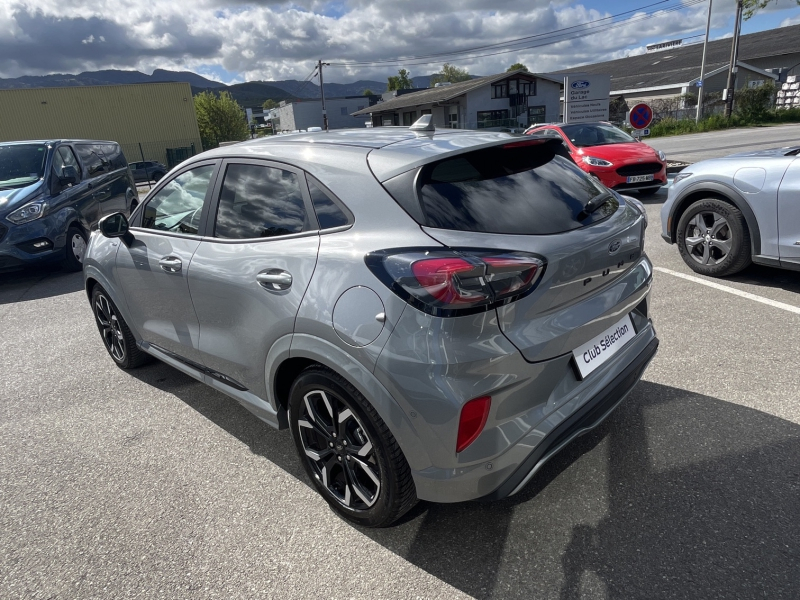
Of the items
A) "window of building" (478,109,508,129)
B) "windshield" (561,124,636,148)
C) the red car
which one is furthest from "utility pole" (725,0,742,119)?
the red car

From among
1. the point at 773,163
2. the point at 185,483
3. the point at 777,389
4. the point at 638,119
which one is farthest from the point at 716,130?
the point at 185,483

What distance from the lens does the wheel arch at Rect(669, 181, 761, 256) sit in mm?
4965

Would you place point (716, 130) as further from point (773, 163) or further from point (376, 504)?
point (376, 504)

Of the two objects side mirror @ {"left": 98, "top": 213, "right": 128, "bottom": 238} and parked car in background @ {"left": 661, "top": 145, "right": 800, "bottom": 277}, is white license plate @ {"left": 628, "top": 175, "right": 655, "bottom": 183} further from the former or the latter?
side mirror @ {"left": 98, "top": 213, "right": 128, "bottom": 238}

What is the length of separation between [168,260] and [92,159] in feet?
24.7

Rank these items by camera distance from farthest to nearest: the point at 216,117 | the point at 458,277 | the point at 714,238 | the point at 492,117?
the point at 216,117 → the point at 492,117 → the point at 714,238 → the point at 458,277

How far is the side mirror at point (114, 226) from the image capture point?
140 inches

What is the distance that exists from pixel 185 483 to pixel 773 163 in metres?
5.19

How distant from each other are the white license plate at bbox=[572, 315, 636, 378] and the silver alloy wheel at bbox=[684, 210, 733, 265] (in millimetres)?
3425

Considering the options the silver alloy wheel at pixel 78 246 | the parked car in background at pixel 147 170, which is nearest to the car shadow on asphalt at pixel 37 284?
the silver alloy wheel at pixel 78 246

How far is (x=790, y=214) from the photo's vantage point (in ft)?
15.2

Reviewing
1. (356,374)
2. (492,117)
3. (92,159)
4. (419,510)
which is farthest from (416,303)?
(492,117)

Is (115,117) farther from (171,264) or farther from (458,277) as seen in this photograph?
(458,277)

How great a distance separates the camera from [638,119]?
1364 centimetres
